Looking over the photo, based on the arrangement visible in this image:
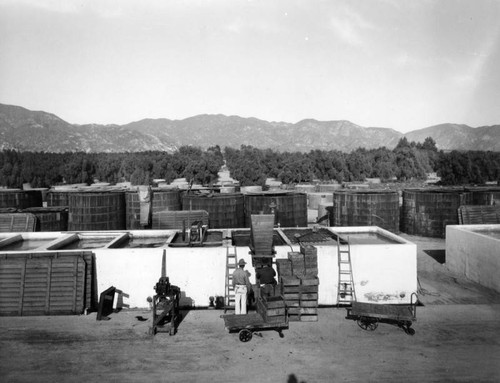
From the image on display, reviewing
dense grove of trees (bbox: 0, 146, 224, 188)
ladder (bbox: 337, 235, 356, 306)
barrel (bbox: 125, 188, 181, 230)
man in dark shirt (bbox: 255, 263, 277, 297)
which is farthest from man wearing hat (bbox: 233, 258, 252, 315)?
dense grove of trees (bbox: 0, 146, 224, 188)

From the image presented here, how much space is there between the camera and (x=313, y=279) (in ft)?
41.9

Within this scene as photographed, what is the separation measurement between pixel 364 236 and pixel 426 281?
3187 millimetres

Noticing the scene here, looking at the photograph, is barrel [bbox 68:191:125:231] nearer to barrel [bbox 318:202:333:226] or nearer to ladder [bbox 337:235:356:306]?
barrel [bbox 318:202:333:226]

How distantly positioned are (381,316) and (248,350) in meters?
4.04

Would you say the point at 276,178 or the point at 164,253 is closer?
the point at 164,253

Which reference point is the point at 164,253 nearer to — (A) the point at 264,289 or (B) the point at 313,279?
(A) the point at 264,289

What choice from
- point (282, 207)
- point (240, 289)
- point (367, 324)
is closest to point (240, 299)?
point (240, 289)

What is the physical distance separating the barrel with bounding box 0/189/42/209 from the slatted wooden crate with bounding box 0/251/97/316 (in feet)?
58.1

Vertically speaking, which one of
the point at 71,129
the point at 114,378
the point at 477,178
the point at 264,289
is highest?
the point at 71,129

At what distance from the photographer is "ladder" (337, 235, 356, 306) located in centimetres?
1412

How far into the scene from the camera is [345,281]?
1420 cm

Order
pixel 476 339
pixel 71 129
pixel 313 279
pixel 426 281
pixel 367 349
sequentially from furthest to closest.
→ pixel 71 129 → pixel 426 281 → pixel 313 279 → pixel 476 339 → pixel 367 349

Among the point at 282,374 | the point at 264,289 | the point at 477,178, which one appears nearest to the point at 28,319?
the point at 264,289

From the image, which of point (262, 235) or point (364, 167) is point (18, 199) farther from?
point (364, 167)
